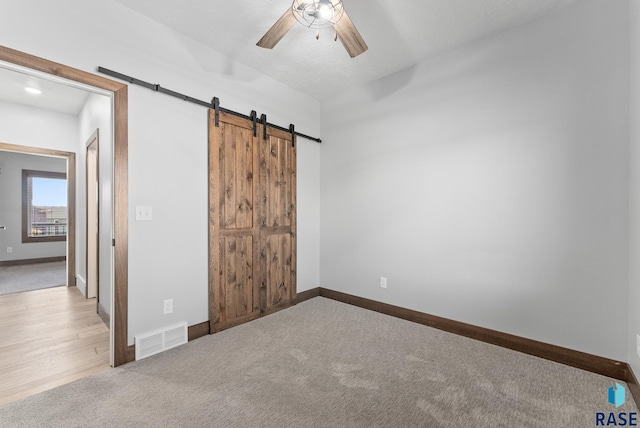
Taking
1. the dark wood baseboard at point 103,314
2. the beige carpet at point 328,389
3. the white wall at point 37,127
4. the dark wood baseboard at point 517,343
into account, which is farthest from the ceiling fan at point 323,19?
the white wall at point 37,127

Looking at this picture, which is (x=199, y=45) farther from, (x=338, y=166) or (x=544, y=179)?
(x=544, y=179)

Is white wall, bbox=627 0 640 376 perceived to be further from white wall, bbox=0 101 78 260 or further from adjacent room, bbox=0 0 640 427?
white wall, bbox=0 101 78 260

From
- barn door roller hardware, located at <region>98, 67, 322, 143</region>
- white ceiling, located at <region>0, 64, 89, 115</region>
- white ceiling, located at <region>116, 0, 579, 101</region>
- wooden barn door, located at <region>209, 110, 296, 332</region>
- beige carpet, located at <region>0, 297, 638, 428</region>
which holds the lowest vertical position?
beige carpet, located at <region>0, 297, 638, 428</region>

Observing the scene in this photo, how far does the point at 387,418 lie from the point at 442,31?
9.80 feet

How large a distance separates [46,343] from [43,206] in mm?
5543

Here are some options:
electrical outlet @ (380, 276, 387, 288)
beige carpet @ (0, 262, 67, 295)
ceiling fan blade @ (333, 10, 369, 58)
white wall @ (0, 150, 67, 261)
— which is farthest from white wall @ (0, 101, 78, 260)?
electrical outlet @ (380, 276, 387, 288)

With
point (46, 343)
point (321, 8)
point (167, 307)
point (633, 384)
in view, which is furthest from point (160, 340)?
point (633, 384)

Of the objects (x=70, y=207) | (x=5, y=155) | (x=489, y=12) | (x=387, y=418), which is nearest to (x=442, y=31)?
(x=489, y=12)

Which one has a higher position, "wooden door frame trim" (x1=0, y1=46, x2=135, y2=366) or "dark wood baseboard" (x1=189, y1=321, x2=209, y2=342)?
"wooden door frame trim" (x1=0, y1=46, x2=135, y2=366)

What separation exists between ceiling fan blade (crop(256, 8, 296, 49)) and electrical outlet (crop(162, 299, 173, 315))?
88.3 inches

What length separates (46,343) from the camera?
2445 mm

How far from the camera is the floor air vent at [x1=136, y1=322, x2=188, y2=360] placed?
7.13 feet

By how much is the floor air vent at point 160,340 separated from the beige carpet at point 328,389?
0.26 feet

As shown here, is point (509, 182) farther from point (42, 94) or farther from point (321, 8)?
point (42, 94)
